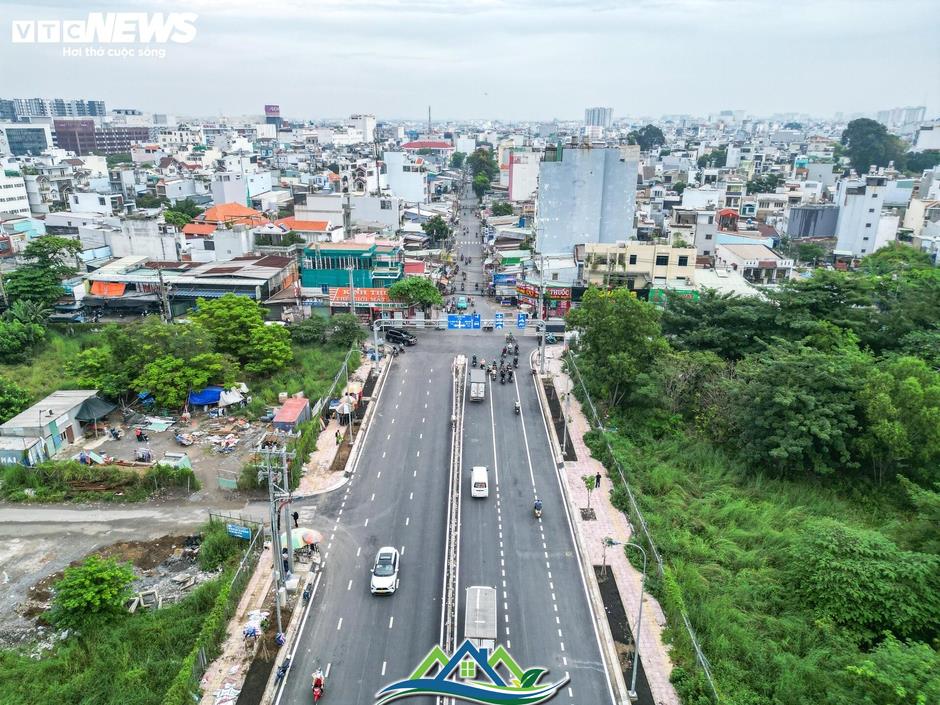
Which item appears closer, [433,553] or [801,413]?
[433,553]

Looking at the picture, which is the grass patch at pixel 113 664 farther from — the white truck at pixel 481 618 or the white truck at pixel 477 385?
the white truck at pixel 477 385

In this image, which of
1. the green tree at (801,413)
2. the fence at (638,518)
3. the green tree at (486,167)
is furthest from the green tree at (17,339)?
the green tree at (486,167)

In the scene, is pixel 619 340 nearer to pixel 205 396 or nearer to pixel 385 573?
pixel 385 573

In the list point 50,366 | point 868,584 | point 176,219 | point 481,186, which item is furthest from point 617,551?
point 481,186

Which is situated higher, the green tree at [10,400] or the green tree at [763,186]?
the green tree at [763,186]

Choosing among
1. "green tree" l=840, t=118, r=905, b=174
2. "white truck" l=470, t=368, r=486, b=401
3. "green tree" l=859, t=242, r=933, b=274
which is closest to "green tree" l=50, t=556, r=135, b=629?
"white truck" l=470, t=368, r=486, b=401

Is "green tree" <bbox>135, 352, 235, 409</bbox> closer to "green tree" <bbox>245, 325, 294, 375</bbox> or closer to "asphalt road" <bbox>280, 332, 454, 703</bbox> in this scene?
"green tree" <bbox>245, 325, 294, 375</bbox>
